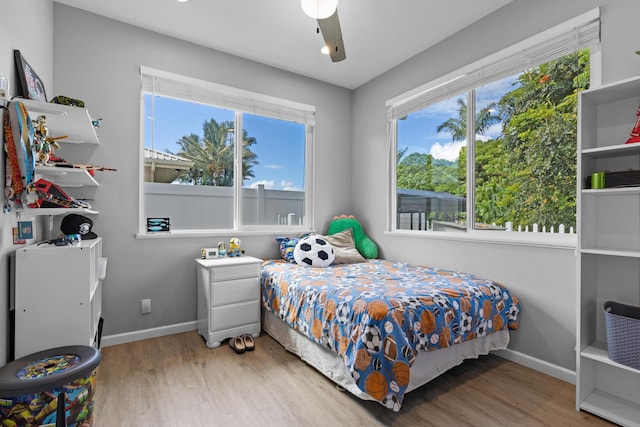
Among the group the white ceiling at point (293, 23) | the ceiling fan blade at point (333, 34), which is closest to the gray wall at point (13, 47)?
the white ceiling at point (293, 23)

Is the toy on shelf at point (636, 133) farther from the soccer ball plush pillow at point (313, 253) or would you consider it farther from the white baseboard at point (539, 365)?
the soccer ball plush pillow at point (313, 253)

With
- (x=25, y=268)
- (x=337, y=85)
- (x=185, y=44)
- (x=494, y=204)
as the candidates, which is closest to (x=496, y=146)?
(x=494, y=204)

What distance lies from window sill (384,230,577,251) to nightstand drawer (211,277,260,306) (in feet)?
5.68

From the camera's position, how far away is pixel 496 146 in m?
2.64

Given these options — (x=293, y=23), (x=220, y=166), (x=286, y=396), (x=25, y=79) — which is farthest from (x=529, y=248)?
(x=25, y=79)

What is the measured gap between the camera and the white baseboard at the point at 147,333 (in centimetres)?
267

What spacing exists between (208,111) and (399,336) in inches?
109

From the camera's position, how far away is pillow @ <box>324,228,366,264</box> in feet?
11.1

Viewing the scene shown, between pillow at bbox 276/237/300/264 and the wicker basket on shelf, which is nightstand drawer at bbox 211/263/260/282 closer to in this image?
pillow at bbox 276/237/300/264

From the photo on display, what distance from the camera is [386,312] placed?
1.75 metres

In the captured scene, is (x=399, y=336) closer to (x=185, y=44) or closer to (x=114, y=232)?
(x=114, y=232)

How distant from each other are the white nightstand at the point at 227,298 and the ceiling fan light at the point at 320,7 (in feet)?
6.46

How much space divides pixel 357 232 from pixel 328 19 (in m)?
2.51

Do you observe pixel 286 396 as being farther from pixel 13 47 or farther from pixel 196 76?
pixel 196 76
